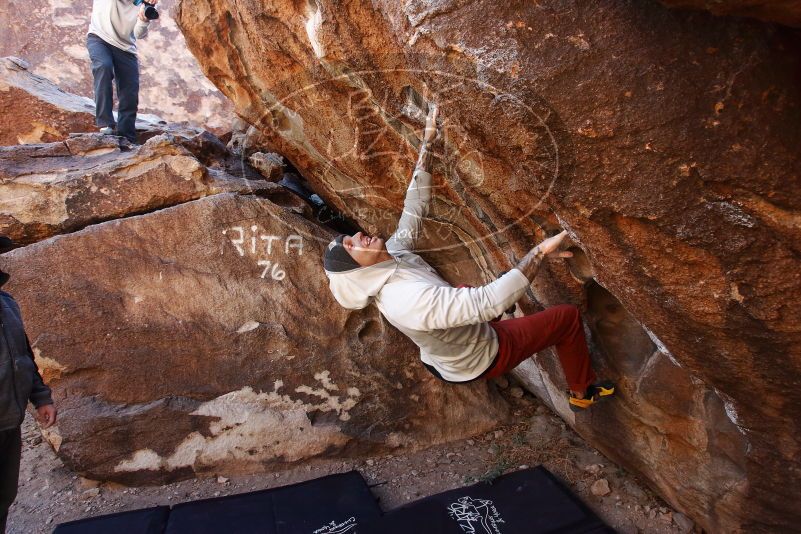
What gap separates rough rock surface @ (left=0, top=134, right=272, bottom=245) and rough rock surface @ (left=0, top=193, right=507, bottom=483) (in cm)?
21

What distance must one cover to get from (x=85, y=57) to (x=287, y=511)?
1555 centimetres

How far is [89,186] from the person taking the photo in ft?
10.7

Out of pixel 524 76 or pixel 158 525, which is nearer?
pixel 524 76

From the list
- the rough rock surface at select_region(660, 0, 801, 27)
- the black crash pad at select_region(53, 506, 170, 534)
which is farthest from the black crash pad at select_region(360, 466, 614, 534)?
the rough rock surface at select_region(660, 0, 801, 27)

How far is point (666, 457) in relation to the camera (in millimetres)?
2549

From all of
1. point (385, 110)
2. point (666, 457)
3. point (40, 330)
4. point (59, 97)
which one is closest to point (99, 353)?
point (40, 330)

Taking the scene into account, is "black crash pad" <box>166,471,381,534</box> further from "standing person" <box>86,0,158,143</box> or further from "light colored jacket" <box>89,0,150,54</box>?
"light colored jacket" <box>89,0,150,54</box>

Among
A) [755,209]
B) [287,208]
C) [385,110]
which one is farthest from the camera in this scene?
[287,208]

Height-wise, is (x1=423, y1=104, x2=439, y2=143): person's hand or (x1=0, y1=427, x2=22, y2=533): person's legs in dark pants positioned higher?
(x1=423, y1=104, x2=439, y2=143): person's hand

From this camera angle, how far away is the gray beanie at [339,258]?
234 cm

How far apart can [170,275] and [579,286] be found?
2271mm

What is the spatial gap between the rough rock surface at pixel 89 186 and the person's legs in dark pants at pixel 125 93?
95 centimetres

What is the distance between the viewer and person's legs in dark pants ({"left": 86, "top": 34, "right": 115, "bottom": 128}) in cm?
414

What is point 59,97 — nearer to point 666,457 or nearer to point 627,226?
point 627,226
